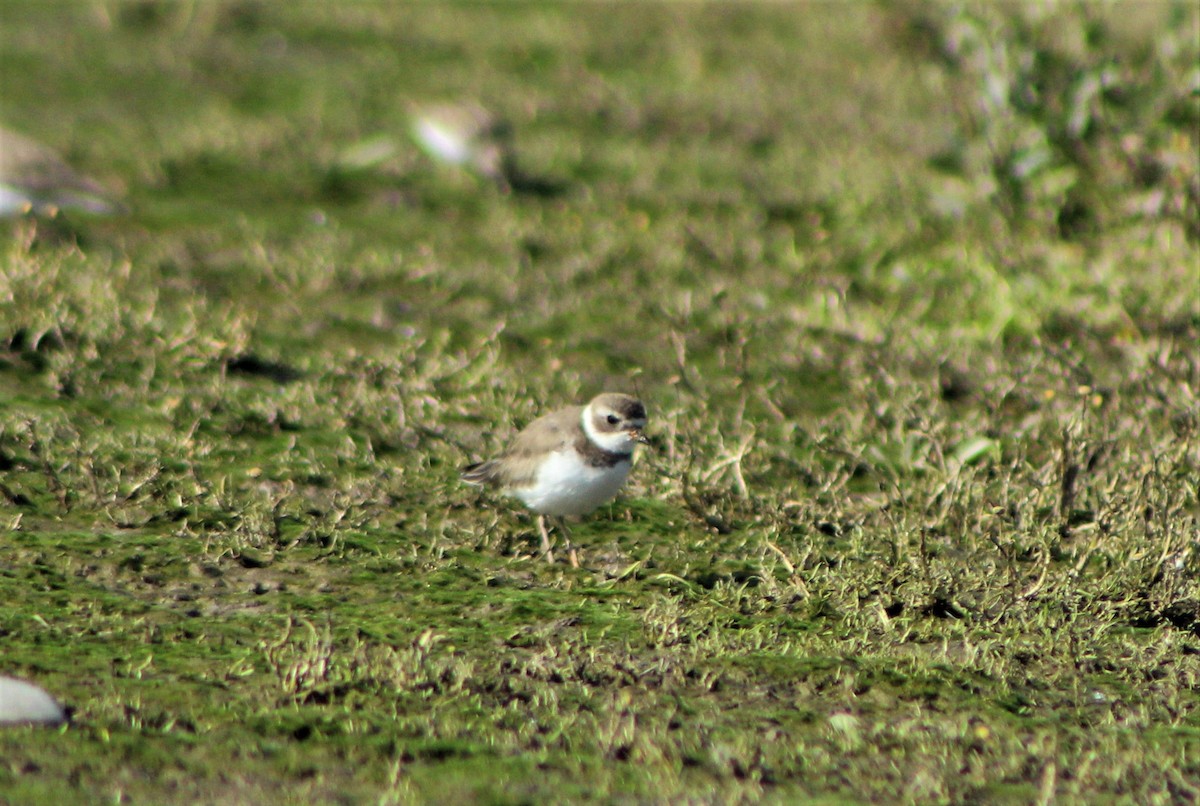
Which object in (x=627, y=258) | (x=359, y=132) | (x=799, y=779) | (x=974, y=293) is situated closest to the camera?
(x=799, y=779)

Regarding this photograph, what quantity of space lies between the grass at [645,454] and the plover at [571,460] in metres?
0.26

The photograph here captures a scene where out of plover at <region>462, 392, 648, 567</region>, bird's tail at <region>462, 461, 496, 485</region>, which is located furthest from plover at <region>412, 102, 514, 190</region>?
plover at <region>462, 392, 648, 567</region>

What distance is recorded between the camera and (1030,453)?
27.7ft

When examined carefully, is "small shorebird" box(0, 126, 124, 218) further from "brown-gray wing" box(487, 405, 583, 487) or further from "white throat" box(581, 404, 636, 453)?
"white throat" box(581, 404, 636, 453)

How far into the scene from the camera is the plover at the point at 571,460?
7074mm

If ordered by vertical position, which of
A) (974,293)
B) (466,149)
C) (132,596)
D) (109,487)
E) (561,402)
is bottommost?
(132,596)

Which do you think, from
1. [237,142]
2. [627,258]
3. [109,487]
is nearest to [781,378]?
[627,258]

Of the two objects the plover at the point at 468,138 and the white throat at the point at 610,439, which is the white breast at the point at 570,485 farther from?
the plover at the point at 468,138

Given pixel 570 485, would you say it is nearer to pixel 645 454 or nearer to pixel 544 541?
pixel 544 541

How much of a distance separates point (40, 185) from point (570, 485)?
22.1 ft

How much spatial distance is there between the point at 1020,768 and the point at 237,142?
34.7ft

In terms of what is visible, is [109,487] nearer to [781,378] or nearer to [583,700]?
[583,700]

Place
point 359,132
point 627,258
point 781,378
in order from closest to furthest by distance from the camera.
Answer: point 781,378
point 627,258
point 359,132

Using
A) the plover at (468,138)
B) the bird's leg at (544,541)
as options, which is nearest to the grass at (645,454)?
the bird's leg at (544,541)
